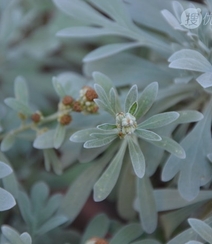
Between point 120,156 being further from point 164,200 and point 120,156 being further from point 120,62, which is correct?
point 120,62

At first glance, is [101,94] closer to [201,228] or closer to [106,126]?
[106,126]

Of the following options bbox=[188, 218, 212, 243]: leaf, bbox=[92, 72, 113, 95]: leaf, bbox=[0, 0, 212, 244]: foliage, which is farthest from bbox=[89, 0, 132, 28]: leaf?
bbox=[188, 218, 212, 243]: leaf

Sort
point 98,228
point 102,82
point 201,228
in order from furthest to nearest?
point 98,228, point 102,82, point 201,228

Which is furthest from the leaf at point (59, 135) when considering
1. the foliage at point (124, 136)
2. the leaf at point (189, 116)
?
the leaf at point (189, 116)

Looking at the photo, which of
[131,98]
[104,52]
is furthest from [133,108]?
[104,52]

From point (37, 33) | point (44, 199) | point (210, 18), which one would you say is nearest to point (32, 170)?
point (44, 199)

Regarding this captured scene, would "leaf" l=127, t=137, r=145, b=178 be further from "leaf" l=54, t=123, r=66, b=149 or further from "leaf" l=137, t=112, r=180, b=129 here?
"leaf" l=54, t=123, r=66, b=149

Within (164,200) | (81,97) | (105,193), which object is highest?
(81,97)
